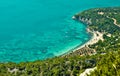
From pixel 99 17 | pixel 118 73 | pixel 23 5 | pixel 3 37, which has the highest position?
pixel 23 5

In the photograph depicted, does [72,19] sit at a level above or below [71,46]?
above

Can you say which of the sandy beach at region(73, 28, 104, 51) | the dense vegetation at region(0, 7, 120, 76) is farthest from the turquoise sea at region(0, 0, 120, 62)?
the dense vegetation at region(0, 7, 120, 76)

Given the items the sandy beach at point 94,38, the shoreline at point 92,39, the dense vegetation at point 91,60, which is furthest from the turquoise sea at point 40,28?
the dense vegetation at point 91,60

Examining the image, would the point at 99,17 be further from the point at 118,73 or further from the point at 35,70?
the point at 118,73

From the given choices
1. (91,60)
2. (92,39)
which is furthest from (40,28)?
(91,60)

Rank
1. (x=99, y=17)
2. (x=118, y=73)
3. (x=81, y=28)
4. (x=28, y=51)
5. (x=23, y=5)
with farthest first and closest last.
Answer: (x=23, y=5)
(x=99, y=17)
(x=81, y=28)
(x=28, y=51)
(x=118, y=73)

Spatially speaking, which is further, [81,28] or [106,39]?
[81,28]

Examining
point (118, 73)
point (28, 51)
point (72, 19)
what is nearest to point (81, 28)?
point (72, 19)
